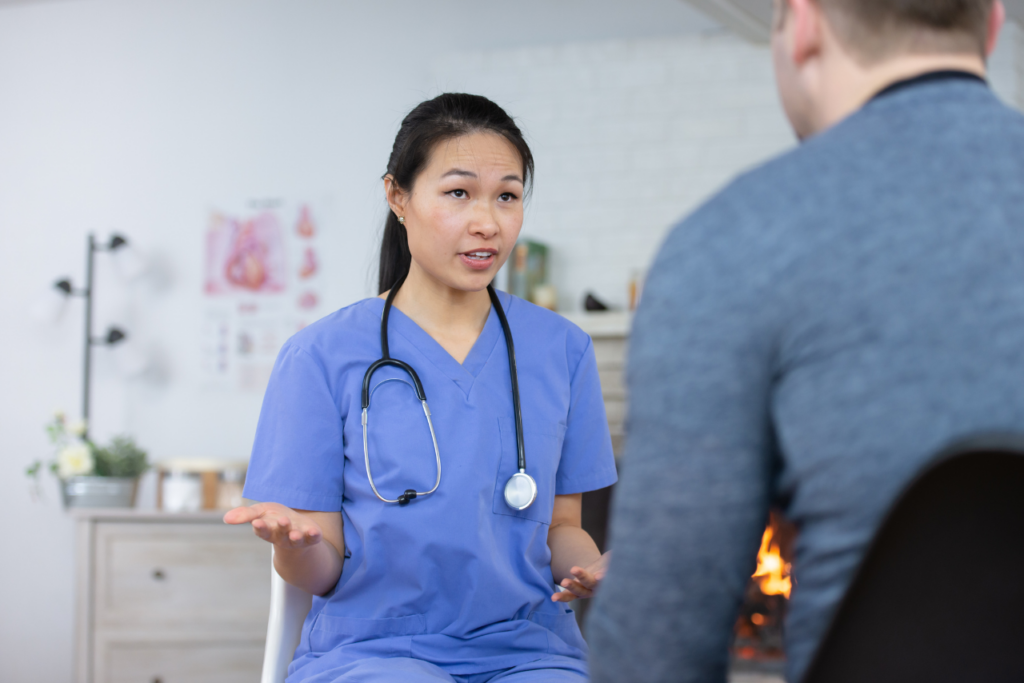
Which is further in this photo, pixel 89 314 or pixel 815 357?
pixel 89 314

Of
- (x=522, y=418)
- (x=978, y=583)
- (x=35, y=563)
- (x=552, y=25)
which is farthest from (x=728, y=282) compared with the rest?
(x=35, y=563)

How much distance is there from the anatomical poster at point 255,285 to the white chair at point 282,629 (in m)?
2.42

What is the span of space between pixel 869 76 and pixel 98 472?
10.1ft

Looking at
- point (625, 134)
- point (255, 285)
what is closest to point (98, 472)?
point (255, 285)

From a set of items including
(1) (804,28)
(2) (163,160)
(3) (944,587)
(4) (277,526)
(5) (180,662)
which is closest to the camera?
(3) (944,587)

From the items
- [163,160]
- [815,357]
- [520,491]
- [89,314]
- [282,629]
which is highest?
[163,160]

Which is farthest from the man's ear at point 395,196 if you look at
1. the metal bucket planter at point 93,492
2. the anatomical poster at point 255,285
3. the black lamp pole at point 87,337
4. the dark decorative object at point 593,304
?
the black lamp pole at point 87,337

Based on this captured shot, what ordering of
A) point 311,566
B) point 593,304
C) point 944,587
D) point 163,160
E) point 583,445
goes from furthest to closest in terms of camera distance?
point 163,160
point 593,304
point 583,445
point 311,566
point 944,587

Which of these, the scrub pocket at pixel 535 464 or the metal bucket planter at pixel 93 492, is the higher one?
the scrub pocket at pixel 535 464

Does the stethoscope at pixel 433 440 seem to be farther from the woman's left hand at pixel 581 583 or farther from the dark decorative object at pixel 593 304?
the dark decorative object at pixel 593 304

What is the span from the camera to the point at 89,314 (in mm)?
3701

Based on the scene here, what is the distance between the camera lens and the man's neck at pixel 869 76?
619 mm

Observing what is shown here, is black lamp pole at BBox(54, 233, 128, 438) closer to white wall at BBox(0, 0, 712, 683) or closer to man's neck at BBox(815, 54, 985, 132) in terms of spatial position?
white wall at BBox(0, 0, 712, 683)

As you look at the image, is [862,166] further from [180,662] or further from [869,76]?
[180,662]
